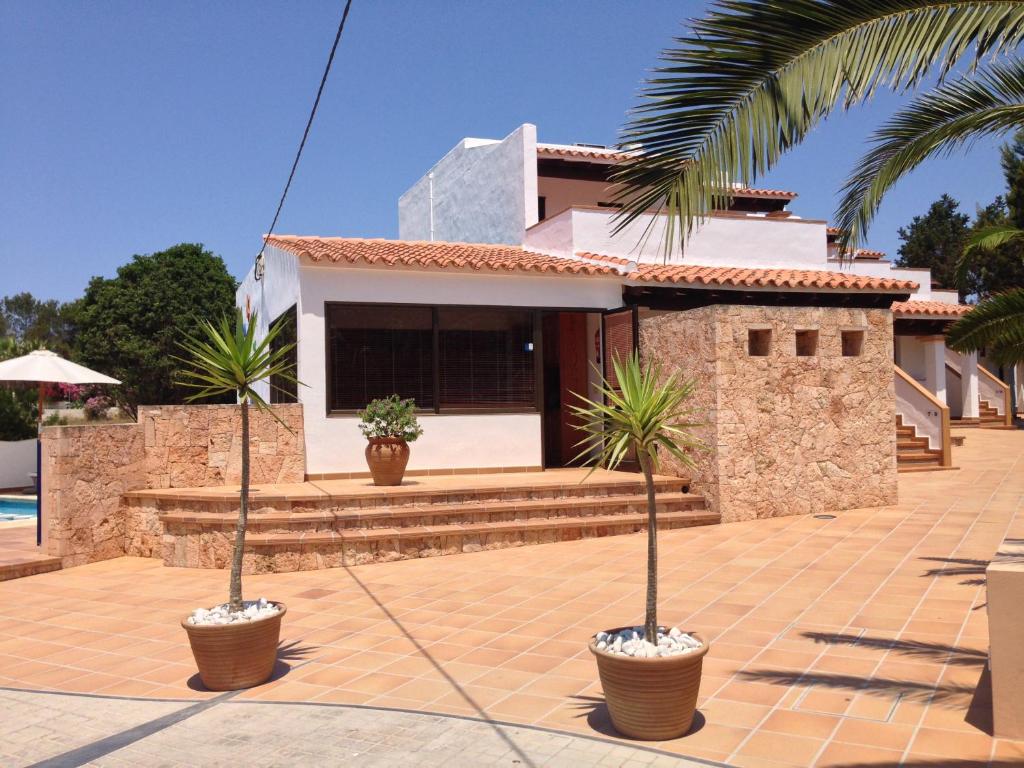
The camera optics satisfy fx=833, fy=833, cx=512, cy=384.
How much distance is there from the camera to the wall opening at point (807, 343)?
11586 millimetres

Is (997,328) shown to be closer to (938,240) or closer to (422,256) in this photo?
(422,256)

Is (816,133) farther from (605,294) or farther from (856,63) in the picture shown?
(605,294)

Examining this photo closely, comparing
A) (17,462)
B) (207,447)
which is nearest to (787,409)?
(207,447)

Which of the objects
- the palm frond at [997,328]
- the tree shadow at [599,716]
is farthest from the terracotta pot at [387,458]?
the palm frond at [997,328]

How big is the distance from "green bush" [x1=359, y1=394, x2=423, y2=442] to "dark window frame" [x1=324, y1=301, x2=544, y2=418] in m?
1.36

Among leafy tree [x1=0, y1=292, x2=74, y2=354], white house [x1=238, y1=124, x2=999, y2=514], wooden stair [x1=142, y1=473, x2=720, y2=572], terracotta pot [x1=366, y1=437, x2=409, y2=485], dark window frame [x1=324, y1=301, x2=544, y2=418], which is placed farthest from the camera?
leafy tree [x1=0, y1=292, x2=74, y2=354]

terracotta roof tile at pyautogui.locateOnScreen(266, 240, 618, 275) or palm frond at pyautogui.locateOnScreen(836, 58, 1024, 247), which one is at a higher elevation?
terracotta roof tile at pyautogui.locateOnScreen(266, 240, 618, 275)

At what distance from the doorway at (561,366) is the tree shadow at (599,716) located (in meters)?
9.70

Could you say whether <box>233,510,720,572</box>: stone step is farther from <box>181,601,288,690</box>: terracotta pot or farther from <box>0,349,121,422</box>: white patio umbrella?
<box>0,349,121,422</box>: white patio umbrella

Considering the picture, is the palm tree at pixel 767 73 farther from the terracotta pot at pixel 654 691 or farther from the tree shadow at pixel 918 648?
the tree shadow at pixel 918 648

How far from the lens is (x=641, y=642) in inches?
174

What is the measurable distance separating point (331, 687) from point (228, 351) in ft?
7.63

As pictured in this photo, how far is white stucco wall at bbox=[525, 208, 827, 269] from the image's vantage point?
15.0 metres

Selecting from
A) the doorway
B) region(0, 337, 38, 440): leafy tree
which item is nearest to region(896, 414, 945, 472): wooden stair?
the doorway
